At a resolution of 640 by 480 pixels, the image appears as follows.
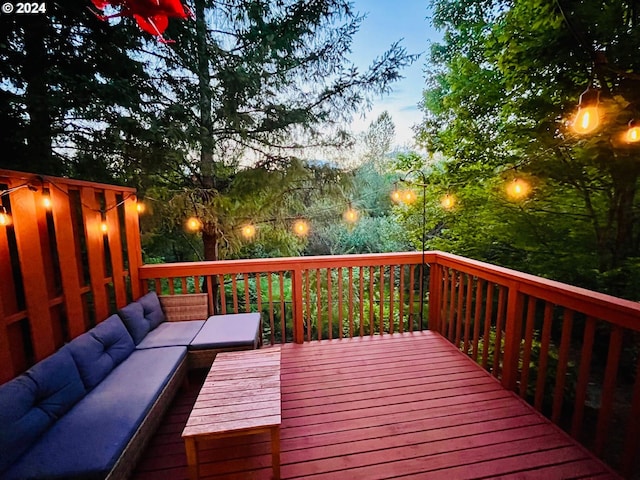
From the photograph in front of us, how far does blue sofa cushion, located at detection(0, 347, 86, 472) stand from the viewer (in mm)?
1400

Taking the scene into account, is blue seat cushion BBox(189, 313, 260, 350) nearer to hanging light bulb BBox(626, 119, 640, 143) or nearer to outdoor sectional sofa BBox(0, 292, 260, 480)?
outdoor sectional sofa BBox(0, 292, 260, 480)

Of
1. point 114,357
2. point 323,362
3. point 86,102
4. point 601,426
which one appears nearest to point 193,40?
point 86,102

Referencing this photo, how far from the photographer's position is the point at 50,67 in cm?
334

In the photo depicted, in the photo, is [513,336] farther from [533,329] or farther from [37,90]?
[37,90]

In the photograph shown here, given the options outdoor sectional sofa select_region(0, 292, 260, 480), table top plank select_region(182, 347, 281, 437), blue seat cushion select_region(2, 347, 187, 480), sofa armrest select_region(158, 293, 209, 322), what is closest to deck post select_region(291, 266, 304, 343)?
outdoor sectional sofa select_region(0, 292, 260, 480)

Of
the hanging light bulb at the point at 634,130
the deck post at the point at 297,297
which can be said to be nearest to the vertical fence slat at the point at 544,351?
the hanging light bulb at the point at 634,130

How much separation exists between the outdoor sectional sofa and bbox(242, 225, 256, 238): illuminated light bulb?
2066 millimetres

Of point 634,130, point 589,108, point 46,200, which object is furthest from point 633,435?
point 46,200

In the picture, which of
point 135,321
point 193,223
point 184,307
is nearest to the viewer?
point 135,321

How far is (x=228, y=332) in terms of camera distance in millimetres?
2797

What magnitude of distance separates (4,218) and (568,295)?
146 inches

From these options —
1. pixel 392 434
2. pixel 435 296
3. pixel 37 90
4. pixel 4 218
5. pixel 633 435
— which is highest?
pixel 37 90

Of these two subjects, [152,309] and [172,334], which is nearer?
[172,334]

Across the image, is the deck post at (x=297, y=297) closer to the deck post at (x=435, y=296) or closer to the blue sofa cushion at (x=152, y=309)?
the blue sofa cushion at (x=152, y=309)
